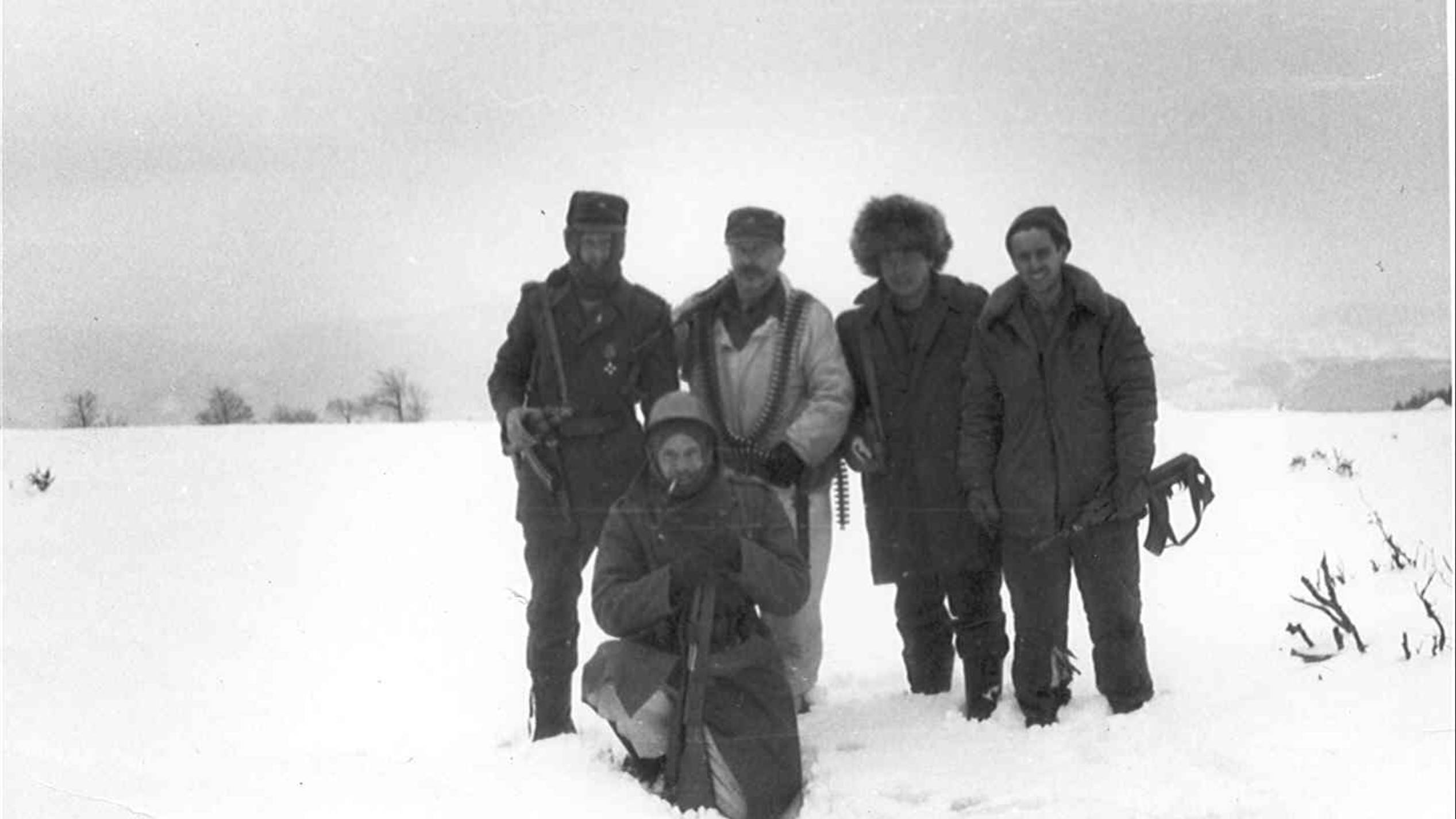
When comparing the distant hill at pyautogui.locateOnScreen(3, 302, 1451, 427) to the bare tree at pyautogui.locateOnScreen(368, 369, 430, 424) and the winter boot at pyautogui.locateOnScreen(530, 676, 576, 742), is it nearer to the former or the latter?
the bare tree at pyautogui.locateOnScreen(368, 369, 430, 424)

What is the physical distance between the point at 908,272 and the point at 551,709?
188cm

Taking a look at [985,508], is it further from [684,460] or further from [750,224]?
[750,224]

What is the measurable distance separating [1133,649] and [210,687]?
338 cm

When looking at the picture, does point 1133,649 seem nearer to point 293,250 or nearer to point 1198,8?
point 1198,8

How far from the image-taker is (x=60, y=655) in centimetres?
480

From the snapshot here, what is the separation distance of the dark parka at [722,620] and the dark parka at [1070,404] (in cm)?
84

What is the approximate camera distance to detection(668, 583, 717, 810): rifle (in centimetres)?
346

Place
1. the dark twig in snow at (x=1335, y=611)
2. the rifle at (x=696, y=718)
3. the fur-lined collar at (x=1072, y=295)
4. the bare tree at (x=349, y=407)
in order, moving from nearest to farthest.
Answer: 1. the rifle at (x=696, y=718)
2. the fur-lined collar at (x=1072, y=295)
3. the dark twig in snow at (x=1335, y=611)
4. the bare tree at (x=349, y=407)

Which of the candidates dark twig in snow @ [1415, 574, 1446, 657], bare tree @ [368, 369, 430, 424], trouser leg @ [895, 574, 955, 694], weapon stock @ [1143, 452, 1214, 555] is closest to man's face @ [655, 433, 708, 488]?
trouser leg @ [895, 574, 955, 694]

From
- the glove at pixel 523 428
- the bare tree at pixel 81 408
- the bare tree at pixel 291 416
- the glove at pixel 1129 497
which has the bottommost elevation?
the glove at pixel 1129 497

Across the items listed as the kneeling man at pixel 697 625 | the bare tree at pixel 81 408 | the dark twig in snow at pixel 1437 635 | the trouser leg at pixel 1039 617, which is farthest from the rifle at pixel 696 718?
the bare tree at pixel 81 408

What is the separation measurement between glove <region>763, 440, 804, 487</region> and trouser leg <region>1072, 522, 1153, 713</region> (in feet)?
3.02

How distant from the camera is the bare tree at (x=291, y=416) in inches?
181

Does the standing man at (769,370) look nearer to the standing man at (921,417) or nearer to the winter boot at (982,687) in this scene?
the standing man at (921,417)
